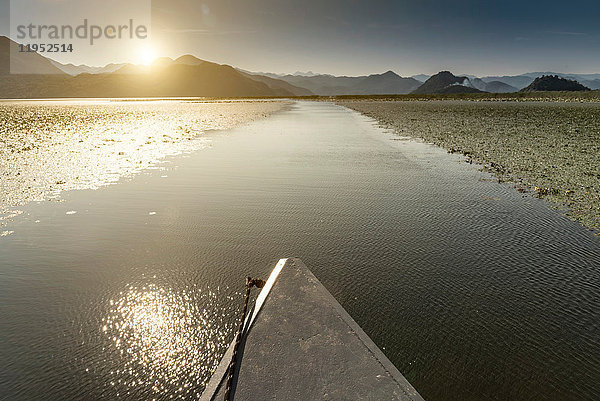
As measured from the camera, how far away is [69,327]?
462 cm

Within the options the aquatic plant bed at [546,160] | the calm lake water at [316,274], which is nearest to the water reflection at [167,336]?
the calm lake water at [316,274]

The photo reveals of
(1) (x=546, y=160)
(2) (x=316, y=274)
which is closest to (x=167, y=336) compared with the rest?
(2) (x=316, y=274)

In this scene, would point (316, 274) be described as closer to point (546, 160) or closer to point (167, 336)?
point (167, 336)

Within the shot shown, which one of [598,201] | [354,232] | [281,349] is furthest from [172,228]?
[598,201]

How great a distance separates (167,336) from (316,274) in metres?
2.64

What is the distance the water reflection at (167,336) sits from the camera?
368cm

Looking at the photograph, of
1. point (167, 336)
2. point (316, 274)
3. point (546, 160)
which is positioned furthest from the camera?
point (546, 160)

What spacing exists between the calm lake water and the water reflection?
0.9 inches

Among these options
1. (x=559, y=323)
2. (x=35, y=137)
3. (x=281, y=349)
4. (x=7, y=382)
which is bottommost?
(x=7, y=382)

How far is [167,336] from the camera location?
436 centimetres

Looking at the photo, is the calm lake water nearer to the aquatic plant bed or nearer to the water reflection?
the water reflection

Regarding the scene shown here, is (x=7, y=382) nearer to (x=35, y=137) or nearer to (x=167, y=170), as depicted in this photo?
(x=167, y=170)

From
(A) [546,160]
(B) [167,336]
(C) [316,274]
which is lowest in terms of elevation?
(B) [167,336]

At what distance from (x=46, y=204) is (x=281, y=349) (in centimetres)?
986
